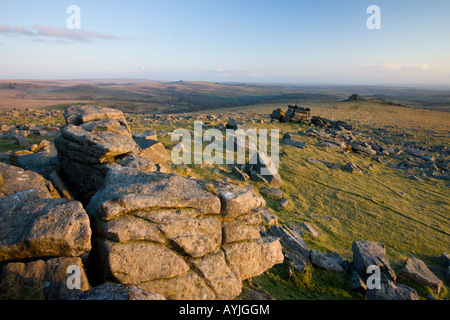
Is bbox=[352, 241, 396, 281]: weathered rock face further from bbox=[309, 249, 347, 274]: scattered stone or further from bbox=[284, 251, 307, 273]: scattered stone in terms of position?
bbox=[284, 251, 307, 273]: scattered stone

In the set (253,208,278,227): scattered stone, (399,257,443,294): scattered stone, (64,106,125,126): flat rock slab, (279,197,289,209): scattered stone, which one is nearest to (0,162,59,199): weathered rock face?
(64,106,125,126): flat rock slab

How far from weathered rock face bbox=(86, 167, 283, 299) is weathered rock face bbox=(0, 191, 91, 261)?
0.46 m

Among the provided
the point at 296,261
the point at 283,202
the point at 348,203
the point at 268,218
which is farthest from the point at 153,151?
the point at 348,203

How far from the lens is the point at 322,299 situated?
22.7 feet

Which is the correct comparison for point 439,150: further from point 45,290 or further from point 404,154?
point 45,290

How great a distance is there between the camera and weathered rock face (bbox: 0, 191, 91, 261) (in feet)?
16.0

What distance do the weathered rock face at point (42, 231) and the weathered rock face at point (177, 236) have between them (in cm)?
46

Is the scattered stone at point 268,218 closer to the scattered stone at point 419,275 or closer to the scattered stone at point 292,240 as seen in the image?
the scattered stone at point 292,240

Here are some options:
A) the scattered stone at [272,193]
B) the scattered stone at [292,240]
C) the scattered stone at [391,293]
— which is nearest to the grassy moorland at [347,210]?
the scattered stone at [272,193]

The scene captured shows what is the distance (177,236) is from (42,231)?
9.56 ft

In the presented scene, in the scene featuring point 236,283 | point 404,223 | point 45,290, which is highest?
point 45,290
